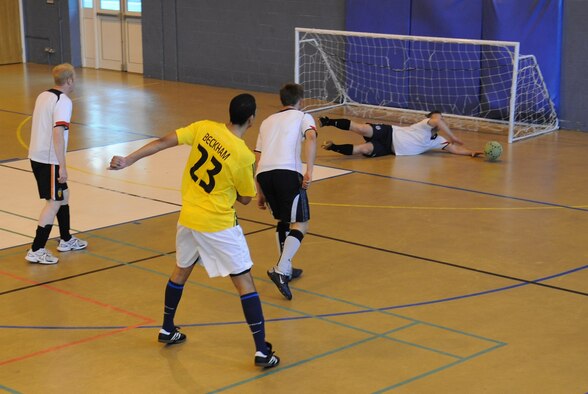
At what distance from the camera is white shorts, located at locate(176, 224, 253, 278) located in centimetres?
596

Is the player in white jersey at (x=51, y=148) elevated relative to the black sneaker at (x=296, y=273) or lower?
elevated

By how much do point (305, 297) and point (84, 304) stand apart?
5.77ft

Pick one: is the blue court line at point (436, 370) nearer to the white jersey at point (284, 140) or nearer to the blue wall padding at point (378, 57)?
the white jersey at point (284, 140)

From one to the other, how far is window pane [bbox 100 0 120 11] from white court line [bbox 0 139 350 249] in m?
9.46

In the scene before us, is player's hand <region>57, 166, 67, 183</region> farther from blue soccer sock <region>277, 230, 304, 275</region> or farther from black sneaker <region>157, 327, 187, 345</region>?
black sneaker <region>157, 327, 187, 345</region>

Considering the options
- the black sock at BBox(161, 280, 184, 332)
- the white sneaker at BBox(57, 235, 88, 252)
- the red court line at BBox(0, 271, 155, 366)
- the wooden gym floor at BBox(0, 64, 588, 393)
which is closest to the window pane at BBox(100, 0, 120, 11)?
the wooden gym floor at BBox(0, 64, 588, 393)

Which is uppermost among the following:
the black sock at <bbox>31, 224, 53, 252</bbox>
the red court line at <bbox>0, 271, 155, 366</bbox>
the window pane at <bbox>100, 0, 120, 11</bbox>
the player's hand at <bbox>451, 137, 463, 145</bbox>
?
the window pane at <bbox>100, 0, 120, 11</bbox>

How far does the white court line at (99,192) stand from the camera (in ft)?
31.4

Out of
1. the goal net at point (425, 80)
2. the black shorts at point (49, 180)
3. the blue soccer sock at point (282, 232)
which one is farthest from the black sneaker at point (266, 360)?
the goal net at point (425, 80)

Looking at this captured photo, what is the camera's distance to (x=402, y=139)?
12.9 metres

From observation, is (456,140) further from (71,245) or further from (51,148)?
(51,148)

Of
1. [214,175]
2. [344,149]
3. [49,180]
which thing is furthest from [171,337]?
[344,149]

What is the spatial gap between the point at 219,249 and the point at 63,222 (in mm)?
3045

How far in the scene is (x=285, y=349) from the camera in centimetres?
639
